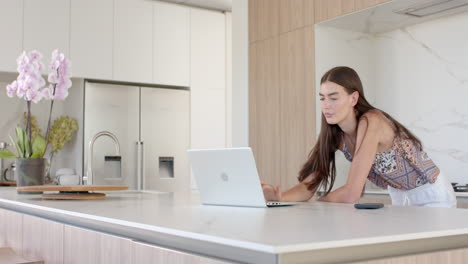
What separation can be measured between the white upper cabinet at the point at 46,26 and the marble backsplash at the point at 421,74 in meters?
2.38

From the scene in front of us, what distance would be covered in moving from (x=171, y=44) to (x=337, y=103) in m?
3.72

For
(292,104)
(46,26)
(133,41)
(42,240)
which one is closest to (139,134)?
(133,41)

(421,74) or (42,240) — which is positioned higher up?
(421,74)

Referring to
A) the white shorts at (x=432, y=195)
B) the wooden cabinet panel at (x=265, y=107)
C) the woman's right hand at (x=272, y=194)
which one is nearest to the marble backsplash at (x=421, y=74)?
the wooden cabinet panel at (x=265, y=107)

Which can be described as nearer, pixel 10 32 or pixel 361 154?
pixel 361 154

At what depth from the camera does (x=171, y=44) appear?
18.7 ft

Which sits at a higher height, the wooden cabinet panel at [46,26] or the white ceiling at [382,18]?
the wooden cabinet panel at [46,26]

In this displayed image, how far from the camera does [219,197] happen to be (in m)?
1.70

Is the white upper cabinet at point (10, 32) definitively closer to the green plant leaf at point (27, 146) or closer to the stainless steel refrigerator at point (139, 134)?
the stainless steel refrigerator at point (139, 134)

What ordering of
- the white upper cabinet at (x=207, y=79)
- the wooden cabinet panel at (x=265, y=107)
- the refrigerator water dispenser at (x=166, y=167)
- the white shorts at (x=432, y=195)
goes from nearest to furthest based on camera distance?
the white shorts at (x=432, y=195) < the wooden cabinet panel at (x=265, y=107) < the refrigerator water dispenser at (x=166, y=167) < the white upper cabinet at (x=207, y=79)

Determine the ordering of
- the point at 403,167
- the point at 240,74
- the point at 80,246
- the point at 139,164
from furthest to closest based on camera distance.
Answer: the point at 139,164
the point at 240,74
the point at 403,167
the point at 80,246

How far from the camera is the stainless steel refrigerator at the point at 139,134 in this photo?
17.1 ft

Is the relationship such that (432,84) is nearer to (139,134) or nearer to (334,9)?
(334,9)

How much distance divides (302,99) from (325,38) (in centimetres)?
43
